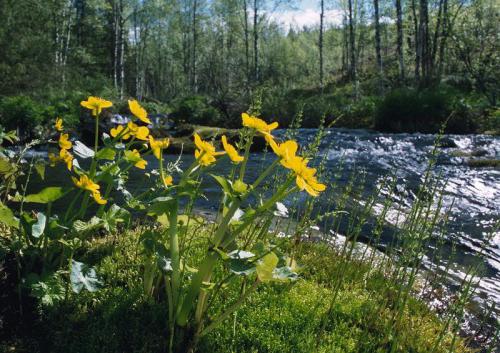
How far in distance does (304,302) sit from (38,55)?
24259mm

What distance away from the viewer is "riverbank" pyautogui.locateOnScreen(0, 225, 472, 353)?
2.17 metres

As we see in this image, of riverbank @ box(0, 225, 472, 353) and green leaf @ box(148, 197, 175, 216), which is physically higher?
green leaf @ box(148, 197, 175, 216)

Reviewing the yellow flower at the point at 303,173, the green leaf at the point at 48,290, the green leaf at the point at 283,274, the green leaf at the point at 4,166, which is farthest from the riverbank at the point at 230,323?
the green leaf at the point at 4,166

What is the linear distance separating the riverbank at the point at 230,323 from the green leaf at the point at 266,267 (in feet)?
0.97

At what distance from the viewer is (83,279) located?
6.29 feet

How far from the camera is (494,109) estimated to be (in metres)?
15.4

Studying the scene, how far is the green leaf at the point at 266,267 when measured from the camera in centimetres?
175

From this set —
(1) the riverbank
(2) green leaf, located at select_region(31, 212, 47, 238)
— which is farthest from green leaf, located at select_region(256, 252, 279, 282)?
(2) green leaf, located at select_region(31, 212, 47, 238)

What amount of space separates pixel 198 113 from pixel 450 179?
A: 600 inches

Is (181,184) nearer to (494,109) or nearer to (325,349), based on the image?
(325,349)

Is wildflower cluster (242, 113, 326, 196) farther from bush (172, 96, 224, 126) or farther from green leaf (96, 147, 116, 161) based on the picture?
bush (172, 96, 224, 126)

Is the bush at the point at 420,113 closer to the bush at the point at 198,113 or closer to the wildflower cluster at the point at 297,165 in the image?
the bush at the point at 198,113

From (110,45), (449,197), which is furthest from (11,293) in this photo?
(110,45)

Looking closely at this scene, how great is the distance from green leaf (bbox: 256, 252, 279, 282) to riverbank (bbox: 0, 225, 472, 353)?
297mm
